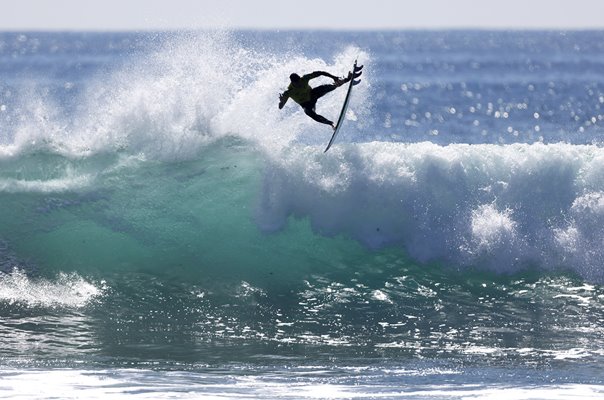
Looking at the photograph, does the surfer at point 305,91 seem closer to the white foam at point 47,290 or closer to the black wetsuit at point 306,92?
the black wetsuit at point 306,92

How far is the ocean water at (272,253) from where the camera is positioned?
449 inches

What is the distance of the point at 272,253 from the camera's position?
15148mm

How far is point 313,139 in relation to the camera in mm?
17047

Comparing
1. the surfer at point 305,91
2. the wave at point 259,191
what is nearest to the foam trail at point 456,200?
the wave at point 259,191

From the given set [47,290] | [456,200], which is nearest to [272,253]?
[456,200]

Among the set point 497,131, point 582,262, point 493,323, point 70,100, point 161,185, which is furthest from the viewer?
point 70,100

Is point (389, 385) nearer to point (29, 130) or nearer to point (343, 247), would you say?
point (343, 247)

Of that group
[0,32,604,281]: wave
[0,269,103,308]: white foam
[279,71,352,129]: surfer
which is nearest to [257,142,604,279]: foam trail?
[0,32,604,281]: wave

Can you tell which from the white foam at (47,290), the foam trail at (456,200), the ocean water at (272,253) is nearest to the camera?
the ocean water at (272,253)

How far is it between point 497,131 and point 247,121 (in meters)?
17.7

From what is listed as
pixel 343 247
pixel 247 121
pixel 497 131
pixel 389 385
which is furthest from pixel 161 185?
pixel 497 131

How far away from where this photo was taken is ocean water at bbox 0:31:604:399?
37.4 feet

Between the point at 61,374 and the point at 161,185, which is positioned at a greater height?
the point at 161,185

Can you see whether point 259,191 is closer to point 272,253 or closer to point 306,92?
point 272,253
